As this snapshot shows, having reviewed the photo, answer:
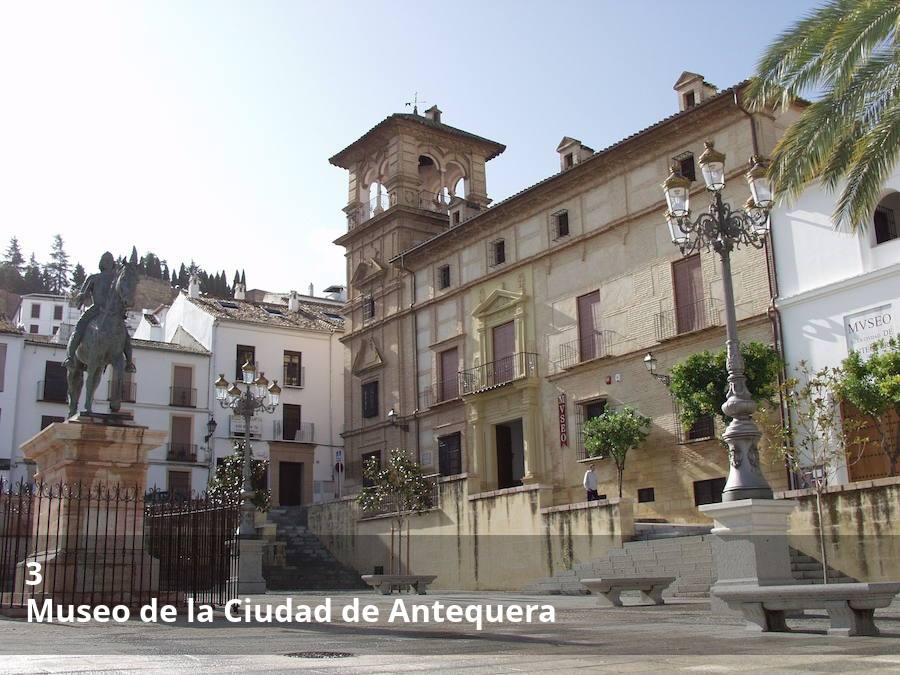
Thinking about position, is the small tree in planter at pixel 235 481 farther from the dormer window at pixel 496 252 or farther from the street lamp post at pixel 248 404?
the dormer window at pixel 496 252

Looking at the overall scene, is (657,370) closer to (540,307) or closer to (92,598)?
(540,307)

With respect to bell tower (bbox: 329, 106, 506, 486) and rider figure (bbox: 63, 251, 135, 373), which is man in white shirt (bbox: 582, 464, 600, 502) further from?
rider figure (bbox: 63, 251, 135, 373)

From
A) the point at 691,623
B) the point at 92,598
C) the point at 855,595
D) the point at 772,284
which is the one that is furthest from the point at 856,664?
the point at 772,284

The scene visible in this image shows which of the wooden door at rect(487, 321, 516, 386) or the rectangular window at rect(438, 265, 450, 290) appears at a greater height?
the rectangular window at rect(438, 265, 450, 290)

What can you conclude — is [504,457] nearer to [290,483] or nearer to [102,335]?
[290,483]

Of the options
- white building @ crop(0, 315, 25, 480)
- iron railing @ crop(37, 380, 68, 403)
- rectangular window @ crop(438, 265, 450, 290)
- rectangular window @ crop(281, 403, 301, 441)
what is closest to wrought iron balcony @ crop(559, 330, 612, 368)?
rectangular window @ crop(438, 265, 450, 290)

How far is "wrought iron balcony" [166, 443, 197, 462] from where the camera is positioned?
39188 millimetres

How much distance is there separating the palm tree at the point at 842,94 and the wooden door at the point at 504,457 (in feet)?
57.7

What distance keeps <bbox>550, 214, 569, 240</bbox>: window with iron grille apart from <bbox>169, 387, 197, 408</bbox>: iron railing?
751 inches

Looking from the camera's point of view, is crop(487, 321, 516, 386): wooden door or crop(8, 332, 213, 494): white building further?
crop(8, 332, 213, 494): white building

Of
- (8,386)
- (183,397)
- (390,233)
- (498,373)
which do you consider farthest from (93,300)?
(183,397)

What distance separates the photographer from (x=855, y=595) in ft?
26.7

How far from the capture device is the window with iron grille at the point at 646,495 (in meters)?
24.7

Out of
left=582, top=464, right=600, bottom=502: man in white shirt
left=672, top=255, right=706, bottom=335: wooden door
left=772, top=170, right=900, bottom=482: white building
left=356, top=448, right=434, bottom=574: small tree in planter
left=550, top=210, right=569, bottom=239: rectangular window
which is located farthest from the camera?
left=550, top=210, right=569, bottom=239: rectangular window
